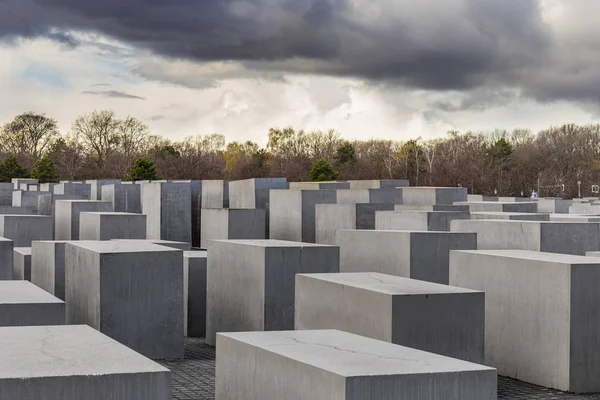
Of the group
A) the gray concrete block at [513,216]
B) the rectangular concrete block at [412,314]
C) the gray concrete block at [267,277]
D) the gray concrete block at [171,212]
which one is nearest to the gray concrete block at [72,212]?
the gray concrete block at [171,212]

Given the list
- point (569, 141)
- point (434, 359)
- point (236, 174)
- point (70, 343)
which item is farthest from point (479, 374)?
point (569, 141)

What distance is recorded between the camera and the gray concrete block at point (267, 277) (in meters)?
12.2

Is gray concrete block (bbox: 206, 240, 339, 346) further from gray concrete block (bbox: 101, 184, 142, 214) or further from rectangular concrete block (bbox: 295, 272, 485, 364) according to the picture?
gray concrete block (bbox: 101, 184, 142, 214)

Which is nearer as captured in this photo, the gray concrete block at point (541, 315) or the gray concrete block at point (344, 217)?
the gray concrete block at point (541, 315)

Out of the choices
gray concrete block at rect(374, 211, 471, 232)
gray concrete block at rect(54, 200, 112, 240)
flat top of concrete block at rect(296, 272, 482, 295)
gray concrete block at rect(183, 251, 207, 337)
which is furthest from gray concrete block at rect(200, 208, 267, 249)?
flat top of concrete block at rect(296, 272, 482, 295)

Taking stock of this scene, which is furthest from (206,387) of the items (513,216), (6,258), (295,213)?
(295,213)

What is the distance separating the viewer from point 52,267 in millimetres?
14219

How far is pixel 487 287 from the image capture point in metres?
11.3

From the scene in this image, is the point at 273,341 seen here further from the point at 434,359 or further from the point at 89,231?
the point at 89,231

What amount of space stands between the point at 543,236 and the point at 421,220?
362 centimetres

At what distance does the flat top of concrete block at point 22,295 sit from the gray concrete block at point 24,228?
898cm

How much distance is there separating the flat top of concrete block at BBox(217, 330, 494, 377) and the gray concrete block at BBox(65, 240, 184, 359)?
4231mm

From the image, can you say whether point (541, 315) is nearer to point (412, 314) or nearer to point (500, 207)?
point (412, 314)

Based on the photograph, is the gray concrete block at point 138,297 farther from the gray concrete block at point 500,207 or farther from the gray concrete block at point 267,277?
the gray concrete block at point 500,207
